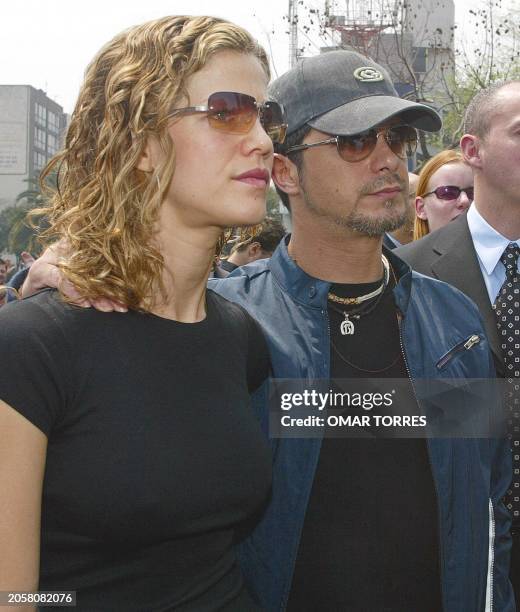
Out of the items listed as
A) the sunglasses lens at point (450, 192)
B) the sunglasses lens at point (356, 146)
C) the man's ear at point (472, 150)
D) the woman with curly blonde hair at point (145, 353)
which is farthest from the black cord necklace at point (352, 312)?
the sunglasses lens at point (450, 192)

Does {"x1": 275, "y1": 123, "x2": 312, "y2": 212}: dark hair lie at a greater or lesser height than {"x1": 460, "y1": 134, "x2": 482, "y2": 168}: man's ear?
greater

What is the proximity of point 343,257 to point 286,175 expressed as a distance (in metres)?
0.41

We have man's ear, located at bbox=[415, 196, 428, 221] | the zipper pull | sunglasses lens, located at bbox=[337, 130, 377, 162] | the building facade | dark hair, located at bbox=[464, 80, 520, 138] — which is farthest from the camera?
the building facade

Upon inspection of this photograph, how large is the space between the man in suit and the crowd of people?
45 mm

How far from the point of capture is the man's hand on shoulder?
77.2 inches

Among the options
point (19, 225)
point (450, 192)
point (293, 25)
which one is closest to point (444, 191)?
point (450, 192)

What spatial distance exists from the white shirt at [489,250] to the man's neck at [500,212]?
2 centimetres

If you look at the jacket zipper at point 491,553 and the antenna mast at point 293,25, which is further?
the antenna mast at point 293,25

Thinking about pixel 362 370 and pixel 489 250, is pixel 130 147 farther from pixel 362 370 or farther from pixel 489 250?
pixel 489 250

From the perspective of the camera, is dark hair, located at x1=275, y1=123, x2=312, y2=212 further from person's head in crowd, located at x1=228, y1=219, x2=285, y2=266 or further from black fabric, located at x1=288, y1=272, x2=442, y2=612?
person's head in crowd, located at x1=228, y1=219, x2=285, y2=266

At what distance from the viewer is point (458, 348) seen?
2.63 metres

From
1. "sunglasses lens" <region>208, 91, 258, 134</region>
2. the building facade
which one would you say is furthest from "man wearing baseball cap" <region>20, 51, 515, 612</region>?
the building facade

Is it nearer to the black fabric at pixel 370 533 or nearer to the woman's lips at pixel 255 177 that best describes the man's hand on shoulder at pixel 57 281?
the woman's lips at pixel 255 177

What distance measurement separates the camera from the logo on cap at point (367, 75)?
2.81 m
